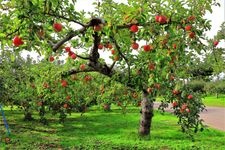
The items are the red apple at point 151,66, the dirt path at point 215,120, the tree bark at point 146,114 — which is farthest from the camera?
the dirt path at point 215,120

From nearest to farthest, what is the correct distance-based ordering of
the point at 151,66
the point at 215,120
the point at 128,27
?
the point at 128,27, the point at 151,66, the point at 215,120

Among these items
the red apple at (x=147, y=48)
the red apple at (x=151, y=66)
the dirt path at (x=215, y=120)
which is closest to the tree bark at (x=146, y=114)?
the dirt path at (x=215, y=120)

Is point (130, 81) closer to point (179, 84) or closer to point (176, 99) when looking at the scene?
point (179, 84)

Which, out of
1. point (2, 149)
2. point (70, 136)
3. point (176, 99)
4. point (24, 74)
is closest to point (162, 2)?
point (176, 99)

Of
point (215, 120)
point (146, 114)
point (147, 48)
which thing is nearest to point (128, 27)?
point (147, 48)

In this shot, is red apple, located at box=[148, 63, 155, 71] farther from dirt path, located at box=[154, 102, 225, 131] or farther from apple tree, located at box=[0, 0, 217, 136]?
dirt path, located at box=[154, 102, 225, 131]

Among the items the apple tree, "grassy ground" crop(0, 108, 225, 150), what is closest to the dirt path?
"grassy ground" crop(0, 108, 225, 150)

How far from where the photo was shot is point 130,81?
1169cm

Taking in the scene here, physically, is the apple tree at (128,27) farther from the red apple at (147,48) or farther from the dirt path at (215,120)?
the dirt path at (215,120)

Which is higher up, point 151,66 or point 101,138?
point 151,66

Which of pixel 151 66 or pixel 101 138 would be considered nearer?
pixel 151 66

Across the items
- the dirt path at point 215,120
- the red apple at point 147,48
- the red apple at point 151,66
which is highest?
the red apple at point 147,48

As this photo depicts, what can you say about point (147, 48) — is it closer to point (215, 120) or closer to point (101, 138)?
point (101, 138)

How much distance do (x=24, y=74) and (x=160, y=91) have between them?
12027 mm
